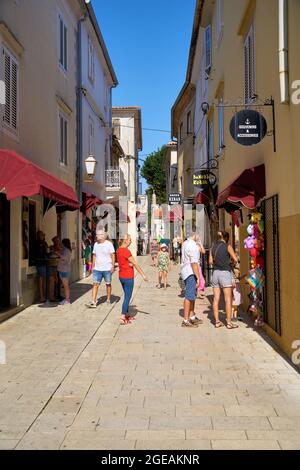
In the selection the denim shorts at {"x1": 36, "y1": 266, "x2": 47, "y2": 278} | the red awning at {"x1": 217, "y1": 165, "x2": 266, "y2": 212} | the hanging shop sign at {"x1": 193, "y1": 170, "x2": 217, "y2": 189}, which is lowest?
the denim shorts at {"x1": 36, "y1": 266, "x2": 47, "y2": 278}

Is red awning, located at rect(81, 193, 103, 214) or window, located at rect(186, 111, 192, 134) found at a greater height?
window, located at rect(186, 111, 192, 134)

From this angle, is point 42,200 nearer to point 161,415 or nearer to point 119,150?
point 161,415

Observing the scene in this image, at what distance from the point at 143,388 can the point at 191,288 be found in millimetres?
3646

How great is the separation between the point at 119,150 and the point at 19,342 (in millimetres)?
25167

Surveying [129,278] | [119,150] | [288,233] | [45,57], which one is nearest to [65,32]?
[45,57]

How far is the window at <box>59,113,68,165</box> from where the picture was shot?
15008 mm

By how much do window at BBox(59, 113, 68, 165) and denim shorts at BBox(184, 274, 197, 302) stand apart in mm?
7404

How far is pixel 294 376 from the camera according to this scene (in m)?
6.00

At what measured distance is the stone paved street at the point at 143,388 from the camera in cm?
424

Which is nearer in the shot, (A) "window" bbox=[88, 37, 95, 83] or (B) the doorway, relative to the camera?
(B) the doorway

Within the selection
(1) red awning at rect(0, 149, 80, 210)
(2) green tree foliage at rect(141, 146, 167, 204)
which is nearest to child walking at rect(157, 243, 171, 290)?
(1) red awning at rect(0, 149, 80, 210)

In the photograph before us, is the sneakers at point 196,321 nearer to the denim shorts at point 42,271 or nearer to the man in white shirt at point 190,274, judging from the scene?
the man in white shirt at point 190,274

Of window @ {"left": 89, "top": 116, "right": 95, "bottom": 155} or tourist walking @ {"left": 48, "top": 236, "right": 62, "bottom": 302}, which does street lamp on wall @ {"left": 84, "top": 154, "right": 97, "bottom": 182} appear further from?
tourist walking @ {"left": 48, "top": 236, "right": 62, "bottom": 302}

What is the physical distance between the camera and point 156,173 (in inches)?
2383
